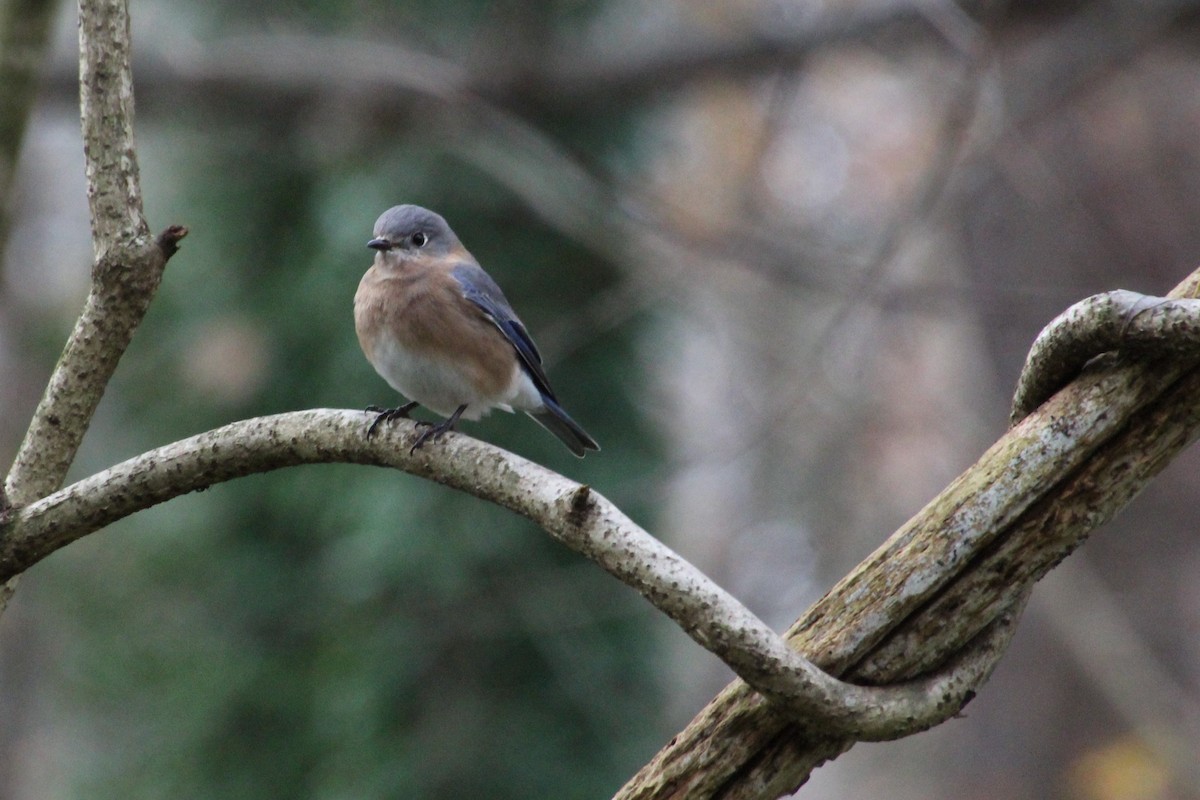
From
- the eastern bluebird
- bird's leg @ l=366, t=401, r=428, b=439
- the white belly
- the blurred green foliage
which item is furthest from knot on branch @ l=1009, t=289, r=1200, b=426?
the blurred green foliage

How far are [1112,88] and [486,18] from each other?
400cm

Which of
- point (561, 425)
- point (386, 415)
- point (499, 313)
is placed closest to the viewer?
point (386, 415)

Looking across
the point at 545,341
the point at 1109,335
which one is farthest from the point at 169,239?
the point at 545,341

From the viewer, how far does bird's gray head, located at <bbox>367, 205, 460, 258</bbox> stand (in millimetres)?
4004

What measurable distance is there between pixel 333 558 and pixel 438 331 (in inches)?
109

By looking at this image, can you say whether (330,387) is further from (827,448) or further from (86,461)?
(827,448)

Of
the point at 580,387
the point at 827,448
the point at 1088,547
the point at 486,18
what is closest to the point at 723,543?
the point at 827,448

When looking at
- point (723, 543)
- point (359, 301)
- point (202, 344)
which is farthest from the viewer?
point (723, 543)

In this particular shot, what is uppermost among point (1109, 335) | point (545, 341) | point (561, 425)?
point (545, 341)

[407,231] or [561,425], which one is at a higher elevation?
[407,231]

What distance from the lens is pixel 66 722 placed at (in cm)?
862

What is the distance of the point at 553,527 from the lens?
2098mm

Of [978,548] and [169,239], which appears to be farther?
[169,239]

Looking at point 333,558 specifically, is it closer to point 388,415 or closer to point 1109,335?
point 388,415
